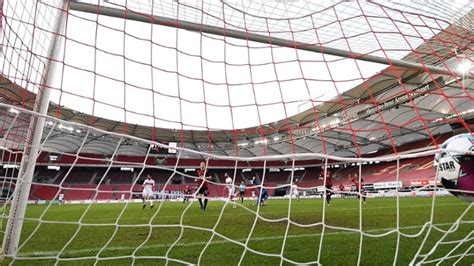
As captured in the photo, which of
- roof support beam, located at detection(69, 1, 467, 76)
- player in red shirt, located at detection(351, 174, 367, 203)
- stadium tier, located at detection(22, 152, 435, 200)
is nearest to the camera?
player in red shirt, located at detection(351, 174, 367, 203)

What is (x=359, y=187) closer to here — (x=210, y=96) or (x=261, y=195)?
(x=210, y=96)

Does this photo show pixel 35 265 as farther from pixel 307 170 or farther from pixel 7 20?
pixel 307 170

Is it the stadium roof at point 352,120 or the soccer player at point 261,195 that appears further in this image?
the stadium roof at point 352,120

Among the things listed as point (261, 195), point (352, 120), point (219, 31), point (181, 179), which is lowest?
point (261, 195)

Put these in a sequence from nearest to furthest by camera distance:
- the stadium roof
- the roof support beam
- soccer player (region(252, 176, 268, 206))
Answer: the roof support beam → soccer player (region(252, 176, 268, 206)) → the stadium roof

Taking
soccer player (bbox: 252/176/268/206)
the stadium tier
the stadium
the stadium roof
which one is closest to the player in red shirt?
the stadium

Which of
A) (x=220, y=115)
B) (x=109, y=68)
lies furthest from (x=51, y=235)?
(x=220, y=115)

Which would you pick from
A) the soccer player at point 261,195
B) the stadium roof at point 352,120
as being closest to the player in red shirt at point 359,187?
the stadium roof at point 352,120

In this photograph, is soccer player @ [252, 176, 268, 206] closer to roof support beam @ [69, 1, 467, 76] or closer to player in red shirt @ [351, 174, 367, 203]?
player in red shirt @ [351, 174, 367, 203]

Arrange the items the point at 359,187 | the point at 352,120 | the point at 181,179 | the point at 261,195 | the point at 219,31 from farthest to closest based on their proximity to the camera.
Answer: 1. the point at 181,179
2. the point at 352,120
3. the point at 261,195
4. the point at 219,31
5. the point at 359,187

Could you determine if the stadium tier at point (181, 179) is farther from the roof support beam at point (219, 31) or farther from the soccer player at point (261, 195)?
the roof support beam at point (219, 31)

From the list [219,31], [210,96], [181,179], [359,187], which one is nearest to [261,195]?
[210,96]

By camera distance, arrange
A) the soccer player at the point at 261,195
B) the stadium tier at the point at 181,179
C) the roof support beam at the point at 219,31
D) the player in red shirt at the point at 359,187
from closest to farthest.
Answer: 1. the player in red shirt at the point at 359,187
2. the roof support beam at the point at 219,31
3. the soccer player at the point at 261,195
4. the stadium tier at the point at 181,179

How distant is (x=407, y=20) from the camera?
4191mm
